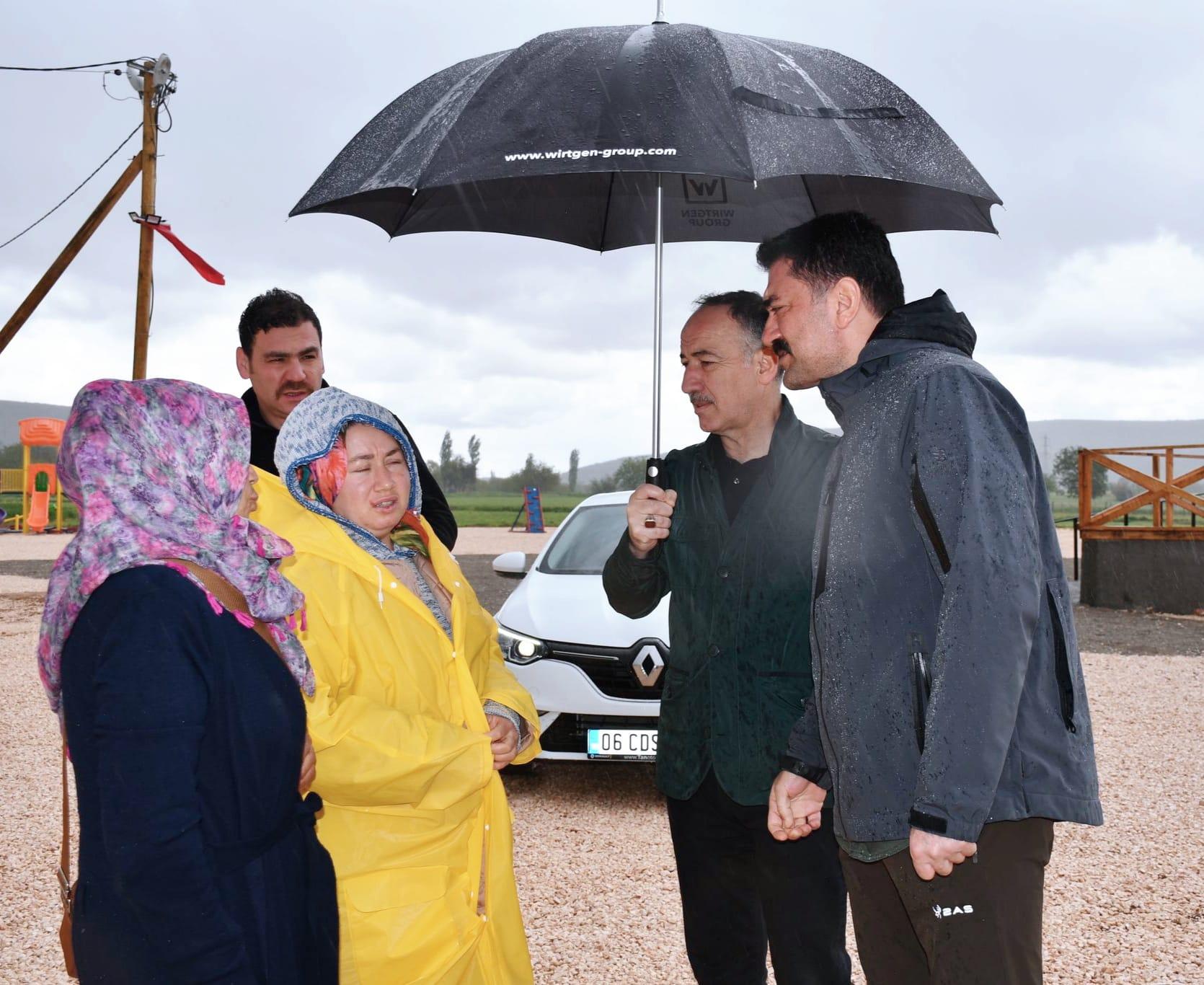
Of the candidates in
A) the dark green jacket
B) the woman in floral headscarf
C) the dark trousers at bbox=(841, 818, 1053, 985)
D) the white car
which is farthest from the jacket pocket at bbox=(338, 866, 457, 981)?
the white car

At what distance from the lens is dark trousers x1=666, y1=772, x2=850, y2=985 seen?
2.58 m

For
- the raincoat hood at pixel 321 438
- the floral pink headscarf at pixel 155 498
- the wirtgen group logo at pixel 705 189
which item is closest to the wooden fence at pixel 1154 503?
the wirtgen group logo at pixel 705 189

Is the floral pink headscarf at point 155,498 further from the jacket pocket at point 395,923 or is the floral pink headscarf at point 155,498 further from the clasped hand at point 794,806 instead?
the clasped hand at point 794,806

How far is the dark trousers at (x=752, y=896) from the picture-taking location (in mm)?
2578

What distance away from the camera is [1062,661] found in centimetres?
179

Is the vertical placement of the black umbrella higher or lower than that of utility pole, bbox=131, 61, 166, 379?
lower

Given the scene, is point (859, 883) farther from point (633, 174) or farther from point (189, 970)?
point (633, 174)

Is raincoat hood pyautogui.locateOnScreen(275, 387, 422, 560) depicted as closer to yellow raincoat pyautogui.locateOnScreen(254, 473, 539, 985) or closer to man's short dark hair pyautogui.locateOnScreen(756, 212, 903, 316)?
yellow raincoat pyautogui.locateOnScreen(254, 473, 539, 985)

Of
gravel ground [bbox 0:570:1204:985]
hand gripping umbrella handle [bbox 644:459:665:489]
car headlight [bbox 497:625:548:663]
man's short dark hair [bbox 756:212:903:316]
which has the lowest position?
gravel ground [bbox 0:570:1204:985]

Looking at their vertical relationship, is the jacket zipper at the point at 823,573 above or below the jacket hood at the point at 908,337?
below

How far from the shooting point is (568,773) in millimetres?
6262

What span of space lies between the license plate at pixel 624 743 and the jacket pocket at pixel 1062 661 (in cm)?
342

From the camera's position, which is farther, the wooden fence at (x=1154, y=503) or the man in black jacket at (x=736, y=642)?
the wooden fence at (x=1154, y=503)

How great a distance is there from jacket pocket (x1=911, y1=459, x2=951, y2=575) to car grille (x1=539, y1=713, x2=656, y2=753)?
3.46 m
